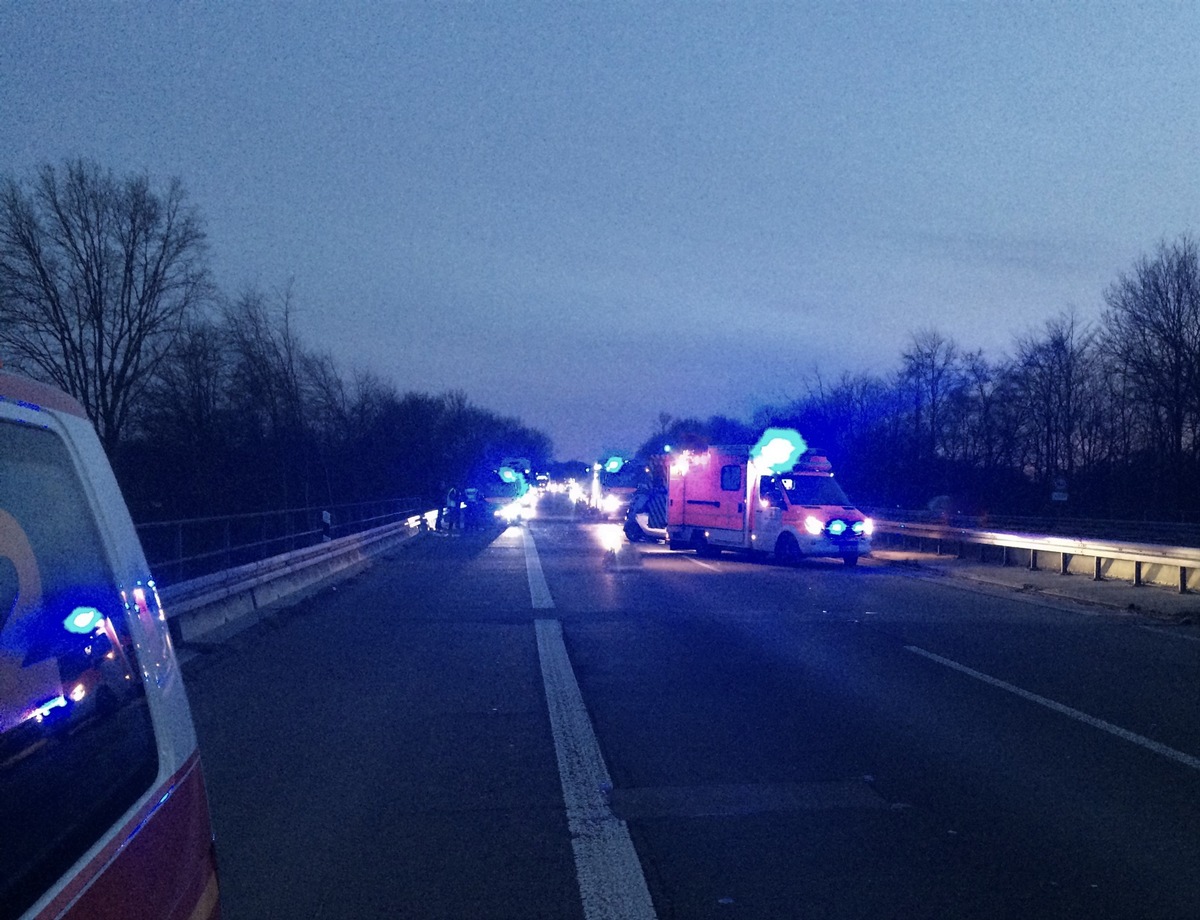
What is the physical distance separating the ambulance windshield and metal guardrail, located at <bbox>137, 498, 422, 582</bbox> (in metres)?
11.0

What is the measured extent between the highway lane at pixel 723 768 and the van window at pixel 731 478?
12.3m

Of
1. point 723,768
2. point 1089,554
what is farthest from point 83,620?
point 1089,554

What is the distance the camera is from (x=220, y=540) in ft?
69.7

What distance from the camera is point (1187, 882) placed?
17.2ft

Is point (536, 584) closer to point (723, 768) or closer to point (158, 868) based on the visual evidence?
point (723, 768)

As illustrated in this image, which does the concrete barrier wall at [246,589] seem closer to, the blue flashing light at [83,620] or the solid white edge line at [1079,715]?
the solid white edge line at [1079,715]

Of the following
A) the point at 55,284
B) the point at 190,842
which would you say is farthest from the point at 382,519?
the point at 190,842

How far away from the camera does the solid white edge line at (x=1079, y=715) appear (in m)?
7.69

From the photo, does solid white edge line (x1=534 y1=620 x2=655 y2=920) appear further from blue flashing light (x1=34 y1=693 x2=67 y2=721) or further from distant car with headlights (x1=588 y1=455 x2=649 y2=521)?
distant car with headlights (x1=588 y1=455 x2=649 y2=521)

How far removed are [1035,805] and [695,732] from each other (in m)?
2.68

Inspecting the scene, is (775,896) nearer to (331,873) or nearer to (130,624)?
(331,873)

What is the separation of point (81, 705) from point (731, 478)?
25769 mm

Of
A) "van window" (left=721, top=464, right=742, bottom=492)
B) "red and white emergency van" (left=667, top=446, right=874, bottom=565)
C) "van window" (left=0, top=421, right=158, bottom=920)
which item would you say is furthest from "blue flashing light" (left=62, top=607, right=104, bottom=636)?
"van window" (left=721, top=464, right=742, bottom=492)

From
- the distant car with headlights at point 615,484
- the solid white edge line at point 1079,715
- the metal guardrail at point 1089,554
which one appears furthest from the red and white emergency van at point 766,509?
the solid white edge line at point 1079,715
